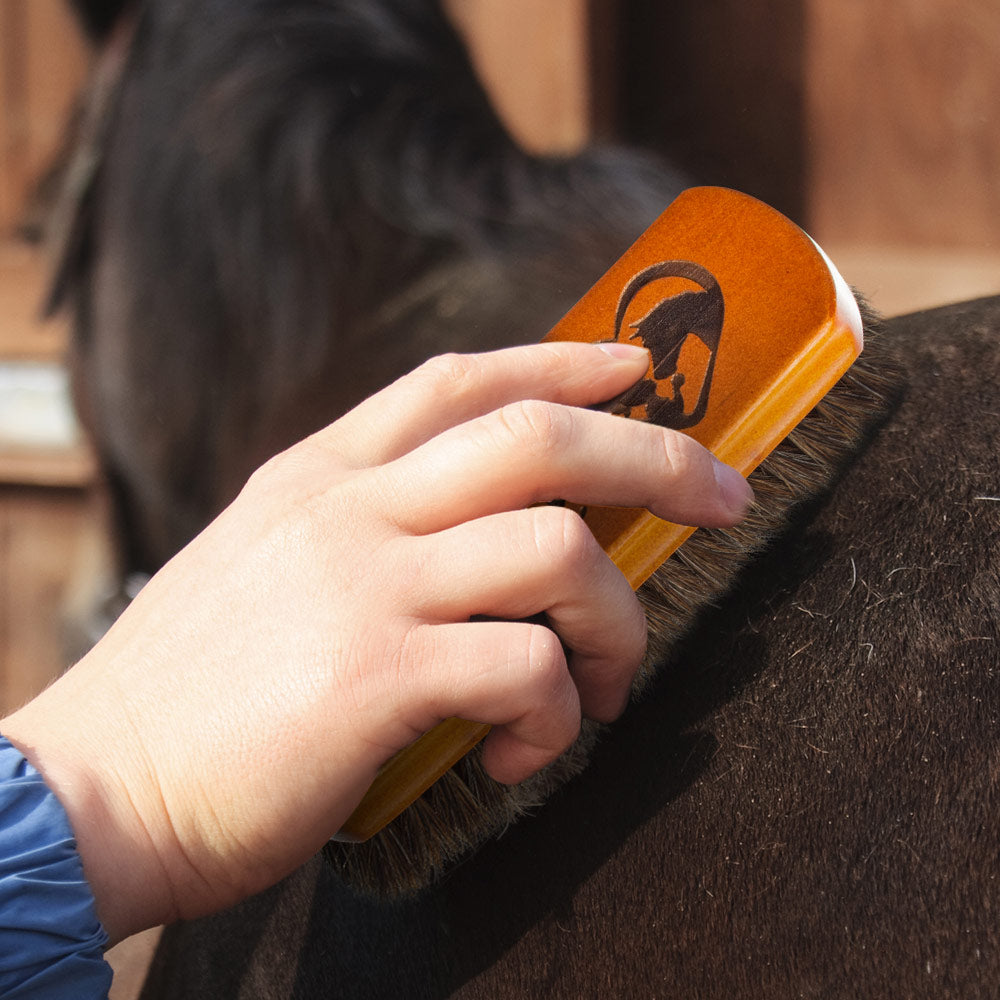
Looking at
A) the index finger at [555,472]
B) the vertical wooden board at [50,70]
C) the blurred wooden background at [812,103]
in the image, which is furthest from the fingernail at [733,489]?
the vertical wooden board at [50,70]

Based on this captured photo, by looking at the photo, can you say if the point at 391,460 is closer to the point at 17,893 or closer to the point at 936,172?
the point at 17,893

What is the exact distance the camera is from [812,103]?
1050 mm

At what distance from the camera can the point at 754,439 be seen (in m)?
0.31

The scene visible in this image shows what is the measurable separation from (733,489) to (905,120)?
90 cm

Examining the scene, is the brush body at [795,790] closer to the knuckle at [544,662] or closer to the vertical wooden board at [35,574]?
the knuckle at [544,662]

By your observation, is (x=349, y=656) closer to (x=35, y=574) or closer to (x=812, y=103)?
(x=812, y=103)

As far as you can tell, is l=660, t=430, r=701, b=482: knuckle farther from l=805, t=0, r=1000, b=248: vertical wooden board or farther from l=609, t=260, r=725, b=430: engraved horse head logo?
l=805, t=0, r=1000, b=248: vertical wooden board

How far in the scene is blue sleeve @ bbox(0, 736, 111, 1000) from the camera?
248mm

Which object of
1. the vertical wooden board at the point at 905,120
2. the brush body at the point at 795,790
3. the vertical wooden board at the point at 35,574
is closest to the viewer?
the brush body at the point at 795,790

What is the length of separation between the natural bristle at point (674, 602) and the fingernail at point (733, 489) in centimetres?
1

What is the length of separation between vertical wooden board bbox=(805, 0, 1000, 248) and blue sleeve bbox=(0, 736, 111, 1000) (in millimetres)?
1019

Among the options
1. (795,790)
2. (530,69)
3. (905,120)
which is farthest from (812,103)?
(795,790)

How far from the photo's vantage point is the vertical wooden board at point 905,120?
99 cm

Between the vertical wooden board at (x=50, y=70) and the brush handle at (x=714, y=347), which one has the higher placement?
the brush handle at (x=714, y=347)
